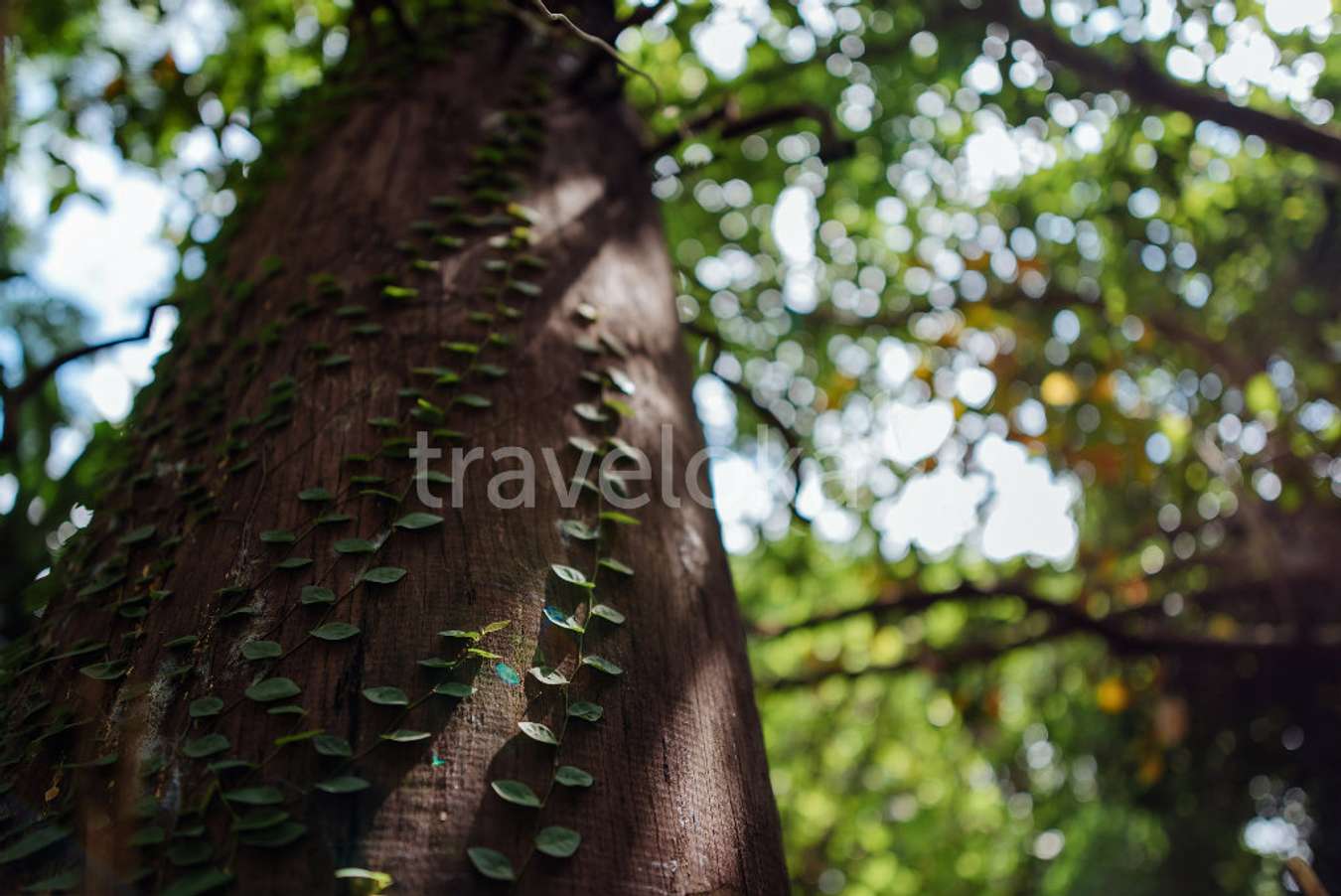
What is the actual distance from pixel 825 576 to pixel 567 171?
193 inches

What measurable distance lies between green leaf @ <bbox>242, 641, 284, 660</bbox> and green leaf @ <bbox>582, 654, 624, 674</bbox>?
414 mm

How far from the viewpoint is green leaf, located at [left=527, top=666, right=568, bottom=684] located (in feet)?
4.23

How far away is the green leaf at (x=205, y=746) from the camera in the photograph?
1139 mm

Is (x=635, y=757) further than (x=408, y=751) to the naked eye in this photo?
Yes

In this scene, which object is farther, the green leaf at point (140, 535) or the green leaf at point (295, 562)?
the green leaf at point (140, 535)

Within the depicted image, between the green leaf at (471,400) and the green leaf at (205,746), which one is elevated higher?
the green leaf at (471,400)

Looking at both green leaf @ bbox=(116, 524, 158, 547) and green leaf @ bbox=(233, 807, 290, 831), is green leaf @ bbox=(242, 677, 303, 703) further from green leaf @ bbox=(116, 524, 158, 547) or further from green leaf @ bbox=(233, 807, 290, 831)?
green leaf @ bbox=(116, 524, 158, 547)

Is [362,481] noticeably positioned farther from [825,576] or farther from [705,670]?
[825,576]

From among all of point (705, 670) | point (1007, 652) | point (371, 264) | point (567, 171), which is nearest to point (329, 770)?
point (705, 670)

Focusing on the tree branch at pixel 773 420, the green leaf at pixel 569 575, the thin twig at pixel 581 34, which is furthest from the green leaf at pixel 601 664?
the tree branch at pixel 773 420

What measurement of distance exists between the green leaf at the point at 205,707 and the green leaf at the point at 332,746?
6.0 inches

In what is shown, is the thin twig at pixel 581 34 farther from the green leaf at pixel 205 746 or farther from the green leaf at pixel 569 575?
the green leaf at pixel 205 746

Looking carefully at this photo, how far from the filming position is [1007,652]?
14.9 feet

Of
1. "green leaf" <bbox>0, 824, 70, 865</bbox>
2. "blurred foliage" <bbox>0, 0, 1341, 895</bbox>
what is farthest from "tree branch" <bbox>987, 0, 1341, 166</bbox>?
"green leaf" <bbox>0, 824, 70, 865</bbox>
